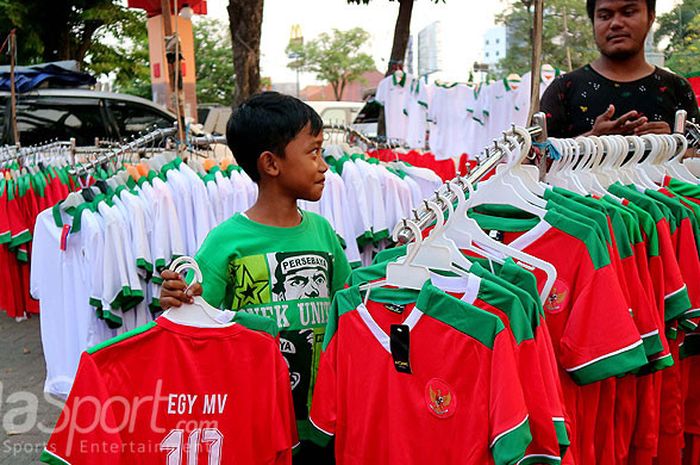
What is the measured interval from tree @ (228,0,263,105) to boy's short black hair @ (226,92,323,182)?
7.18 meters

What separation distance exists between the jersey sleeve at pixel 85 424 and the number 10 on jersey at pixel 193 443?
0.18 m

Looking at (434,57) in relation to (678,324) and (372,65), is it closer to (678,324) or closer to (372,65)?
(678,324)

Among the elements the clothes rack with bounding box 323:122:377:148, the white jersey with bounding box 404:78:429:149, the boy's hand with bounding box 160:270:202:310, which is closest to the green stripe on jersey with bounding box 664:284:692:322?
the boy's hand with bounding box 160:270:202:310

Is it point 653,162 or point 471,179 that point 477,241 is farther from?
point 653,162

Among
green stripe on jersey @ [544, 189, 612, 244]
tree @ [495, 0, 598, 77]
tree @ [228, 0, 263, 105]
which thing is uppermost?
tree @ [495, 0, 598, 77]

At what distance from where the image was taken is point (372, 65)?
45031mm

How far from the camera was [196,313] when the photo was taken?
6.09ft

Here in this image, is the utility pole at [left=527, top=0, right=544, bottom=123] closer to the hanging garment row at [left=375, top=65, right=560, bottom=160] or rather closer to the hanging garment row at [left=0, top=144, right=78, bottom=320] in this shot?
the hanging garment row at [left=375, top=65, right=560, bottom=160]

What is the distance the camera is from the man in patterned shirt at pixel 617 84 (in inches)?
116

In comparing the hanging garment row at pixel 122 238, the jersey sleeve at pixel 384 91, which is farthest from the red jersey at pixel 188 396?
the jersey sleeve at pixel 384 91

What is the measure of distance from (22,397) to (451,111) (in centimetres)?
570

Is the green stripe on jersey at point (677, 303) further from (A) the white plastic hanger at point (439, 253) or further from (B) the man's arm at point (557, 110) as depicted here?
(B) the man's arm at point (557, 110)

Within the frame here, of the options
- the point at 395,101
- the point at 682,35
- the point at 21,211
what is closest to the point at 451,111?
the point at 395,101

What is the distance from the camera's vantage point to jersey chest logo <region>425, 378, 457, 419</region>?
1.72 meters
